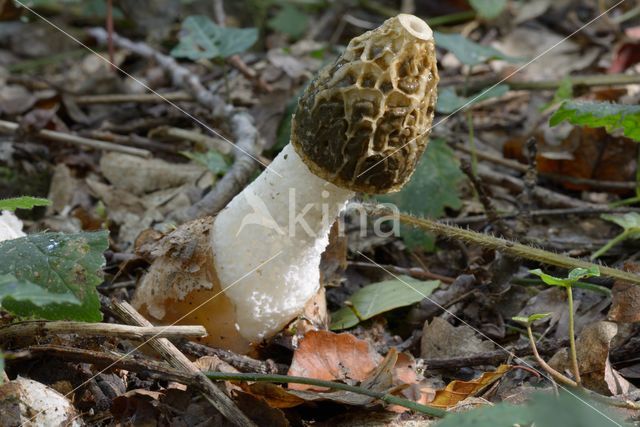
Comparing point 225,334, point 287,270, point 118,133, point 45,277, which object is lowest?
point 118,133

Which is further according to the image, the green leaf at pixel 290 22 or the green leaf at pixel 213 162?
the green leaf at pixel 290 22

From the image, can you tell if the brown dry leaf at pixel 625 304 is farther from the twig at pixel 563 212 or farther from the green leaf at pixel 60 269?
the green leaf at pixel 60 269

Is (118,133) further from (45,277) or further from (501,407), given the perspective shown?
(501,407)

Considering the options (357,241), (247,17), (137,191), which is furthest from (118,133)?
(247,17)

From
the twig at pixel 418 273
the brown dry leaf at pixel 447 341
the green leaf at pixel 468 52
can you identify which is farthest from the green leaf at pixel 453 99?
the brown dry leaf at pixel 447 341

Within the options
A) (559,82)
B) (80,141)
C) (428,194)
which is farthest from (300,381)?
(559,82)

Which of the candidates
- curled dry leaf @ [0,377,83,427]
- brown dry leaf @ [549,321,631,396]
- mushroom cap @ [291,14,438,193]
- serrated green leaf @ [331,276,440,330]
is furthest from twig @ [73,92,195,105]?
brown dry leaf @ [549,321,631,396]
